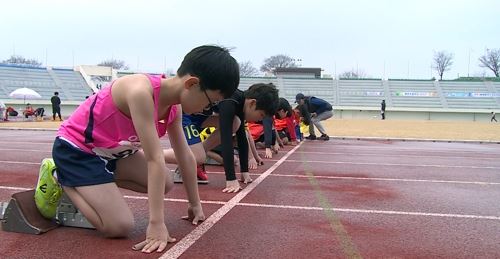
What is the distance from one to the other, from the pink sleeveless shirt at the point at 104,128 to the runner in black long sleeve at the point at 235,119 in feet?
5.27

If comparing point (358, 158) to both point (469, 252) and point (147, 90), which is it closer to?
point (469, 252)

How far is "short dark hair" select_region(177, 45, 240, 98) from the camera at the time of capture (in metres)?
2.92

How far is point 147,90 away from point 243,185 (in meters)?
2.75

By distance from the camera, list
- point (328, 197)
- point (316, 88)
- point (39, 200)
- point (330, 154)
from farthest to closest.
A: point (316, 88) → point (330, 154) → point (328, 197) → point (39, 200)

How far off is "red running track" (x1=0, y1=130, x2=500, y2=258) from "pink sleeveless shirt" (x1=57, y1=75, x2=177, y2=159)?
613mm

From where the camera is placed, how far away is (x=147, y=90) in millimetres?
2994

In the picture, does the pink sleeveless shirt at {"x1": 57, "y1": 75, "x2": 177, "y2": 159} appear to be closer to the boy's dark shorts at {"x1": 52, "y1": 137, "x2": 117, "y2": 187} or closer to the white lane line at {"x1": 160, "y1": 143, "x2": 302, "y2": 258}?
the boy's dark shorts at {"x1": 52, "y1": 137, "x2": 117, "y2": 187}

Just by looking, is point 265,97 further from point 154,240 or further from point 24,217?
point 24,217

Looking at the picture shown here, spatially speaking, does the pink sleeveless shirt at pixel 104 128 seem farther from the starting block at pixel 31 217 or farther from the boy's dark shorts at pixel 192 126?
the boy's dark shorts at pixel 192 126

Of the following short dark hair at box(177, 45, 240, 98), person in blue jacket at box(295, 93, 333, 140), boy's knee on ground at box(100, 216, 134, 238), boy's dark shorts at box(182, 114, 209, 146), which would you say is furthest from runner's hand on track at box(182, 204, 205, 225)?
person in blue jacket at box(295, 93, 333, 140)

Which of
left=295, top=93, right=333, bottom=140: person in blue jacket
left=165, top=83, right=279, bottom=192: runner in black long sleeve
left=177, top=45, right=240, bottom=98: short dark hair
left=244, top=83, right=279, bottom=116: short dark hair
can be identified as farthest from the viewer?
left=295, top=93, right=333, bottom=140: person in blue jacket

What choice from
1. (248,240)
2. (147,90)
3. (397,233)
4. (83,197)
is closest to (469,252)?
(397,233)

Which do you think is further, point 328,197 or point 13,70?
point 13,70

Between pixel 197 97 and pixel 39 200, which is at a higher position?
pixel 197 97
